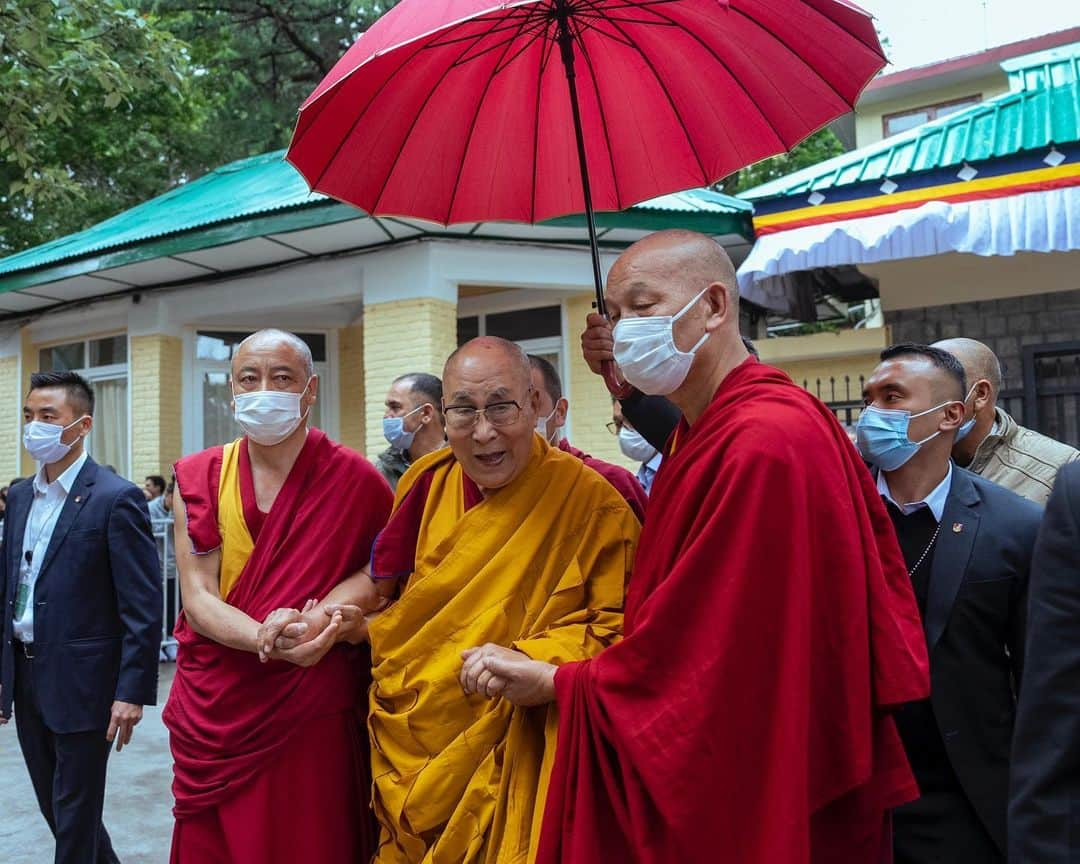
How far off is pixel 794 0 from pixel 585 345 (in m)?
1.05

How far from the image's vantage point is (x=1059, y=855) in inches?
50.6

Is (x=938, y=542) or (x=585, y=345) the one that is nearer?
(x=938, y=542)

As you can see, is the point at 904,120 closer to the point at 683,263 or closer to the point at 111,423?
the point at 111,423

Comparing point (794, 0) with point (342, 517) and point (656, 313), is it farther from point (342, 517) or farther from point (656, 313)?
point (342, 517)

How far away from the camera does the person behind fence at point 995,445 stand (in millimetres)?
3100

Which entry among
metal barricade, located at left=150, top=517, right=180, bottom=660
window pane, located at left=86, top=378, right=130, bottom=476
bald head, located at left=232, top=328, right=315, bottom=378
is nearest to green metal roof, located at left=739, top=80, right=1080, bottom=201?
bald head, located at left=232, top=328, right=315, bottom=378

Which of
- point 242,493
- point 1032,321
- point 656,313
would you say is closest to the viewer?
point 656,313

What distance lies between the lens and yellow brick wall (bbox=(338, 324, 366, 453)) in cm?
1049

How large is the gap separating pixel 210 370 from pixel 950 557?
9.34 meters

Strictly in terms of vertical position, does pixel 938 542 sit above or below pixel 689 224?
below

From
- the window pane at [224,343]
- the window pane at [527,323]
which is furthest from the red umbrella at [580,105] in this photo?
the window pane at [224,343]

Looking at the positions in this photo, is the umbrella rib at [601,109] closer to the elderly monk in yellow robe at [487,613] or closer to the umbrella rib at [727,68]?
the umbrella rib at [727,68]

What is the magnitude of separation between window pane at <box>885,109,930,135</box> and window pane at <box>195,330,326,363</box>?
1377 cm

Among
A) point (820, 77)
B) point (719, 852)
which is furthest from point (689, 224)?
point (719, 852)
